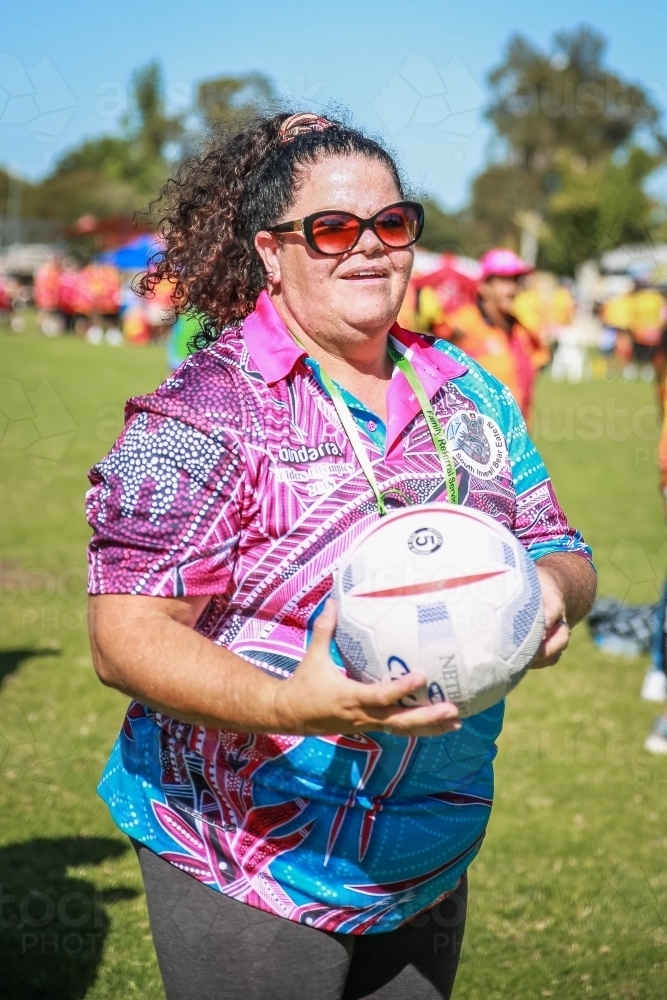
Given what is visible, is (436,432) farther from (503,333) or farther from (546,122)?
(546,122)

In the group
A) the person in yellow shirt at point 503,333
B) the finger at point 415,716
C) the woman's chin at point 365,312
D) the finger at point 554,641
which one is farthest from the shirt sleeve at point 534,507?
the person in yellow shirt at point 503,333

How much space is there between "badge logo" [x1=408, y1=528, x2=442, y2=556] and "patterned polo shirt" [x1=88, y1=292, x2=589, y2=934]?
0.54 ft

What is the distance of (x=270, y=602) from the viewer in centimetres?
196

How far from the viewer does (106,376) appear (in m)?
21.6

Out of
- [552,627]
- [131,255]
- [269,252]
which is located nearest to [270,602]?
[552,627]

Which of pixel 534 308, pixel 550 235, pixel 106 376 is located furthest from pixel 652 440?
pixel 550 235

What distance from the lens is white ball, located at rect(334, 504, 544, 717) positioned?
1.73 meters

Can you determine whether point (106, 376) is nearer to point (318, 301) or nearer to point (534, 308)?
point (534, 308)

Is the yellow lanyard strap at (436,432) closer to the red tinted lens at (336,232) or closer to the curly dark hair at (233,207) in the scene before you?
the red tinted lens at (336,232)

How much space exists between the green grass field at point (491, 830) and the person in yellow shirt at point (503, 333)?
1.94 meters

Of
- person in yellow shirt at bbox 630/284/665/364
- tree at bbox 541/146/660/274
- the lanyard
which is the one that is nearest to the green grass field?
the lanyard

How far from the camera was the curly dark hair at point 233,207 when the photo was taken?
2.21m

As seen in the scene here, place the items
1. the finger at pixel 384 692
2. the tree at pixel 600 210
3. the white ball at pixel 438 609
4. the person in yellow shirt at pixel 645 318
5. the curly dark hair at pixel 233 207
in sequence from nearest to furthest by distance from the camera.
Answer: the finger at pixel 384 692, the white ball at pixel 438 609, the curly dark hair at pixel 233 207, the person in yellow shirt at pixel 645 318, the tree at pixel 600 210

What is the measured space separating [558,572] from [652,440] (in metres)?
17.5
